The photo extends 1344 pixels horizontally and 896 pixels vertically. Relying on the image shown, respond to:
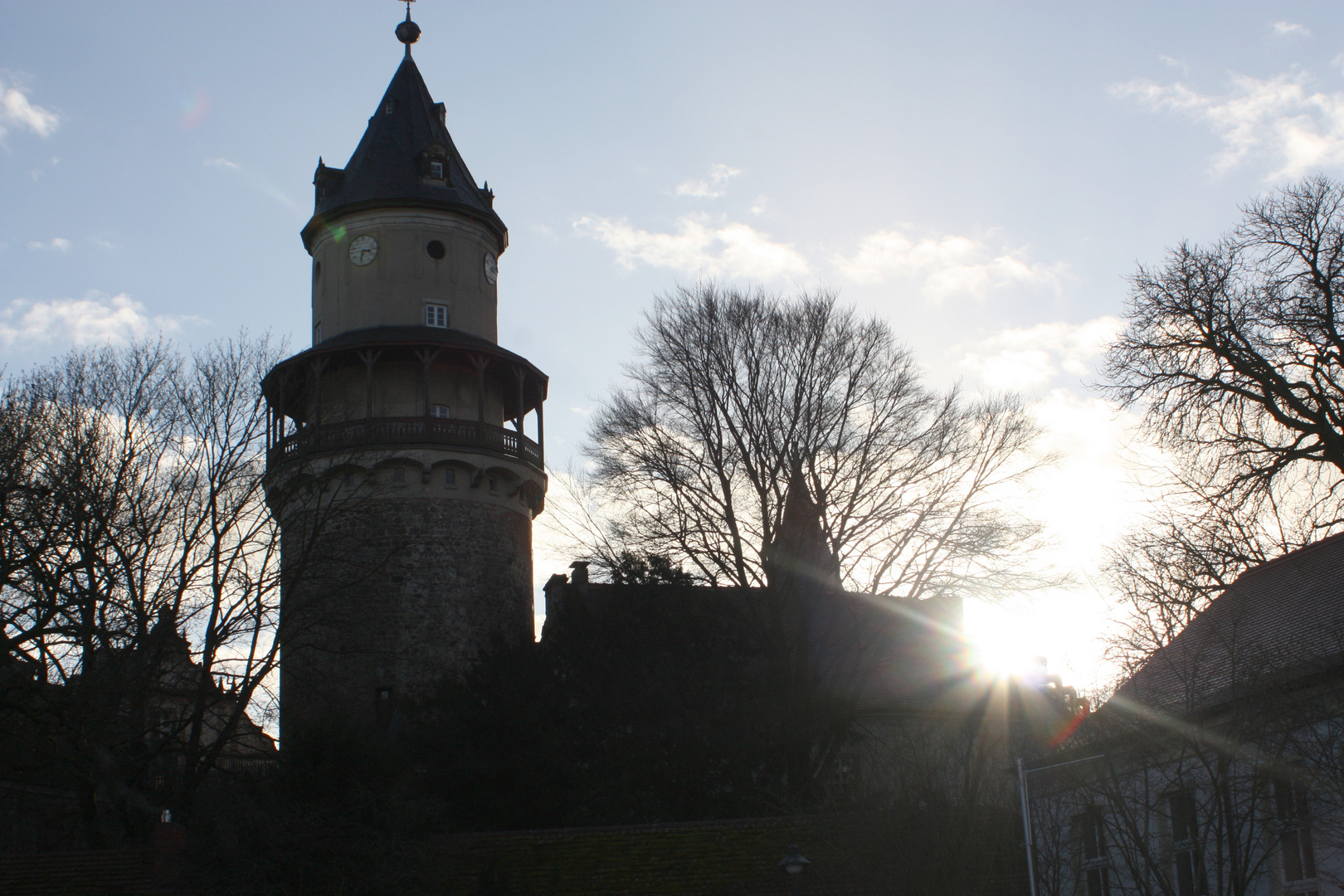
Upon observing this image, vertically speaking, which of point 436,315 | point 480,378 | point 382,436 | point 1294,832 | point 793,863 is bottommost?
point 793,863

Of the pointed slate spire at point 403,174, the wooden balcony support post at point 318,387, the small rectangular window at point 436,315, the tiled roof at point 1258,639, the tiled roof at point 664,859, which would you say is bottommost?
the tiled roof at point 664,859

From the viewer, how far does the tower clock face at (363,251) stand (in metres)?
32.7

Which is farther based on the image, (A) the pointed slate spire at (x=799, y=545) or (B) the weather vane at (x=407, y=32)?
(B) the weather vane at (x=407, y=32)

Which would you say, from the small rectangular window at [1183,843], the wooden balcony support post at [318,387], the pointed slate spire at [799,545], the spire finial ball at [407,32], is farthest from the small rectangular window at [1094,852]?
the spire finial ball at [407,32]

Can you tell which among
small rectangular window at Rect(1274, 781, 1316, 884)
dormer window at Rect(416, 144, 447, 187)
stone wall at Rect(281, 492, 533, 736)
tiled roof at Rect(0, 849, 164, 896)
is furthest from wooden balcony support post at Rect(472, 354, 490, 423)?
small rectangular window at Rect(1274, 781, 1316, 884)

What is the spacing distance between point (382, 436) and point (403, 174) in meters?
7.58

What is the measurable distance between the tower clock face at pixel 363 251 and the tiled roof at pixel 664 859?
17883 mm

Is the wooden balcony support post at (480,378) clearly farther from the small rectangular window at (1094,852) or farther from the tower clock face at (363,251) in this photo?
the small rectangular window at (1094,852)

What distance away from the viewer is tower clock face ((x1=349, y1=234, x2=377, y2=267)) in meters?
32.7

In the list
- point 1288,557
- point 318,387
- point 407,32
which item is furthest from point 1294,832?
point 407,32

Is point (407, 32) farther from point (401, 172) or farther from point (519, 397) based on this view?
point (519, 397)

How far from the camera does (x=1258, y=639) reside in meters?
15.9

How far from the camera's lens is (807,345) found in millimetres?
23453

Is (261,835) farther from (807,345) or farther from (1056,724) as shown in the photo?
(1056,724)
